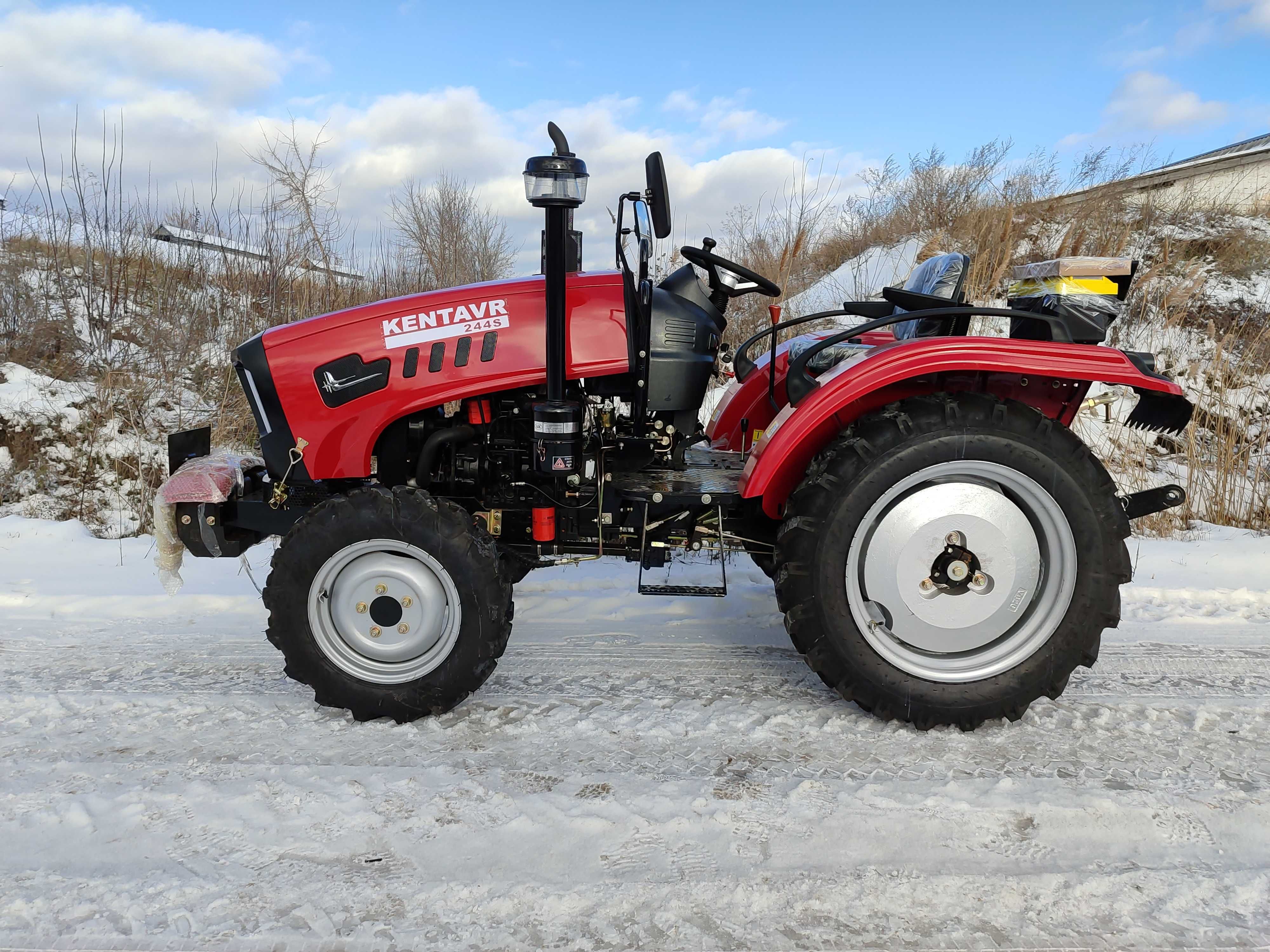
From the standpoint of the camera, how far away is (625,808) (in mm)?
1923

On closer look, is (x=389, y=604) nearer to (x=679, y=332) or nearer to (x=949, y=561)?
(x=679, y=332)

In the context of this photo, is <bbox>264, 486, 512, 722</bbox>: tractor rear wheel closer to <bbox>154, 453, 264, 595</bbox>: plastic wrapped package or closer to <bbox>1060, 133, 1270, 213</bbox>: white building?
<bbox>154, 453, 264, 595</bbox>: plastic wrapped package

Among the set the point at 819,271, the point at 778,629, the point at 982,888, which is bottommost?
the point at 982,888

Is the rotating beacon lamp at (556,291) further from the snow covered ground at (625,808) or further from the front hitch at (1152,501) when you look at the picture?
the front hitch at (1152,501)

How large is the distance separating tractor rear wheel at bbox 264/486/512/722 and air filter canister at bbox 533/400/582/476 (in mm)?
285

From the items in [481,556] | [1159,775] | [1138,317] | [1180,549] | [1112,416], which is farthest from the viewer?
[1138,317]

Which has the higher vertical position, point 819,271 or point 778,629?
point 819,271

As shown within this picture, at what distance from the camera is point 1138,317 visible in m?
7.37

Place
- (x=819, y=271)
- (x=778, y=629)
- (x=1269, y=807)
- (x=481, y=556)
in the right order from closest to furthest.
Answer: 1. (x=1269, y=807)
2. (x=481, y=556)
3. (x=778, y=629)
4. (x=819, y=271)

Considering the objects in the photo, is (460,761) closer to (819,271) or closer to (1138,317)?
(1138,317)

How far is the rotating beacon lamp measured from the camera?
2.17m

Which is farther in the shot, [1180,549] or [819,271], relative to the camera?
[819,271]

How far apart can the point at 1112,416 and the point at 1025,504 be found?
478 centimetres

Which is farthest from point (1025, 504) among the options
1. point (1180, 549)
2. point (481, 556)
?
point (1180, 549)
